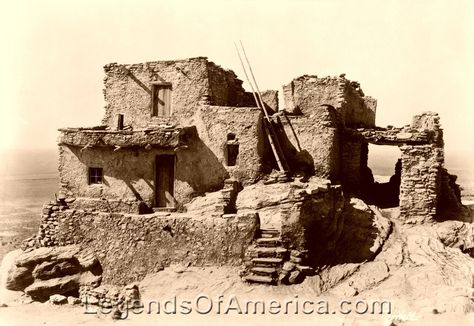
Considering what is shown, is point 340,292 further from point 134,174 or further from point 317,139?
point 134,174

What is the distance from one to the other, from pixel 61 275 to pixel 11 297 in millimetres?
2023

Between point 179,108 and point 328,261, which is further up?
point 179,108

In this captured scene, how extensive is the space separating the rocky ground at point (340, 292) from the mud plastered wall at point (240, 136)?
471cm

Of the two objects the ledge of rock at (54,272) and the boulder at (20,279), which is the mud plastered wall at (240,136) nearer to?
the ledge of rock at (54,272)

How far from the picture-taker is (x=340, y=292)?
15.6 meters

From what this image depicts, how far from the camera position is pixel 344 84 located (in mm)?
22516

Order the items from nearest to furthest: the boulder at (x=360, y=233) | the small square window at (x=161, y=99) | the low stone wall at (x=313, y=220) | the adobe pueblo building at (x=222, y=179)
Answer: the low stone wall at (x=313, y=220), the adobe pueblo building at (x=222, y=179), the boulder at (x=360, y=233), the small square window at (x=161, y=99)

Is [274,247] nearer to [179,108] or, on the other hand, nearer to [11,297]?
[179,108]

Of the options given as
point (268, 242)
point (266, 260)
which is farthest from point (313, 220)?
point (266, 260)

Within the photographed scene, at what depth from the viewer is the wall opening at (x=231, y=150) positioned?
65.0ft

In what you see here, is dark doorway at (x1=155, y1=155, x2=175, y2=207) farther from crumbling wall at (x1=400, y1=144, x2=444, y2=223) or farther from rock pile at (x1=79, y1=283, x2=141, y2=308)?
crumbling wall at (x1=400, y1=144, x2=444, y2=223)

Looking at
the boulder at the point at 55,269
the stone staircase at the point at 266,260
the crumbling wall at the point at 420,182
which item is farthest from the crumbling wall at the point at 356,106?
the boulder at the point at 55,269

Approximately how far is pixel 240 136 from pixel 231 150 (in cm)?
76

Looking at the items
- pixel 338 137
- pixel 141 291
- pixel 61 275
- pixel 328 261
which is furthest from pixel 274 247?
pixel 61 275
